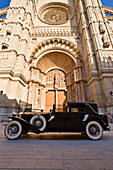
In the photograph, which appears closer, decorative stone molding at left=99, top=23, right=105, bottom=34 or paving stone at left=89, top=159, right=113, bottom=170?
paving stone at left=89, top=159, right=113, bottom=170

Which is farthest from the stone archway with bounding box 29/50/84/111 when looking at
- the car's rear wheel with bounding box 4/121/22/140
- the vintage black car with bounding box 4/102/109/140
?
the car's rear wheel with bounding box 4/121/22/140

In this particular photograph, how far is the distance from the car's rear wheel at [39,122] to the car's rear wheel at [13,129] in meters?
0.52

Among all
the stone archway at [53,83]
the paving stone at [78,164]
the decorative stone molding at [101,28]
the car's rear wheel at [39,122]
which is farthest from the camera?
the stone archway at [53,83]

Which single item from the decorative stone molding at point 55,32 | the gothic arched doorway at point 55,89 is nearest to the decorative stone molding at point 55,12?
the decorative stone molding at point 55,32

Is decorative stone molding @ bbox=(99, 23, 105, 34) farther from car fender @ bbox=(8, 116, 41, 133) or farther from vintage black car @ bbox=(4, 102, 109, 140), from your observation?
car fender @ bbox=(8, 116, 41, 133)

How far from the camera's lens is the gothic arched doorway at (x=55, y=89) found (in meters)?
13.7

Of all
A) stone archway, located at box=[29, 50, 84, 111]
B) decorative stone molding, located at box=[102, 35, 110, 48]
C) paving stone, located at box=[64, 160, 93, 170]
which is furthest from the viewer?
stone archway, located at box=[29, 50, 84, 111]

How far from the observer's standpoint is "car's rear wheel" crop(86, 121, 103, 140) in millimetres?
3240

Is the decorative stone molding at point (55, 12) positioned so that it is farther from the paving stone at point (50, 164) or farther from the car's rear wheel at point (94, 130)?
the paving stone at point (50, 164)

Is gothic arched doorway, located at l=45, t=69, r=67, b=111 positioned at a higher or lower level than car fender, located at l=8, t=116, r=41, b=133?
higher

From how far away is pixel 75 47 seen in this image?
44.6 feet

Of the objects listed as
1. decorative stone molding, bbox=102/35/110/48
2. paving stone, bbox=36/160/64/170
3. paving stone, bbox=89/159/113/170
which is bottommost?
paving stone, bbox=89/159/113/170

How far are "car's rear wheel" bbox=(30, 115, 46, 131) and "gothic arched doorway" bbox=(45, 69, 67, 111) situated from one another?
1005 cm

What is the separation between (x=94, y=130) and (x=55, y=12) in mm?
24395
